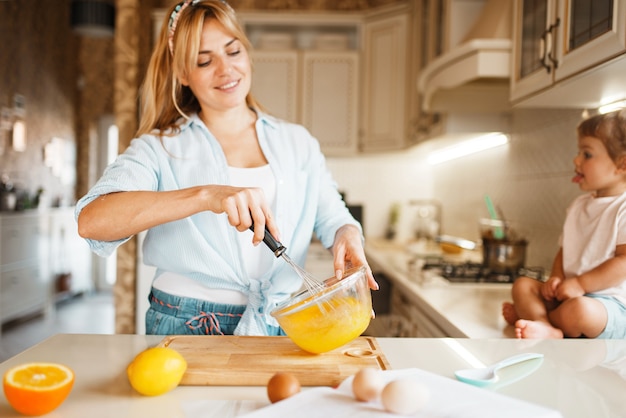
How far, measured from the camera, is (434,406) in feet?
2.15

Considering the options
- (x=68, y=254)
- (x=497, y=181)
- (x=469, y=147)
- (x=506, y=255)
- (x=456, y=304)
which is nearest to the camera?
(x=456, y=304)

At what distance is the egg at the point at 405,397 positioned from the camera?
63 centimetres

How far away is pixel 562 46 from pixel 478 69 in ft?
1.42

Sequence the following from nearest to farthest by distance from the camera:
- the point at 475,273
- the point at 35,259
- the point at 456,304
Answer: the point at 456,304, the point at 475,273, the point at 35,259

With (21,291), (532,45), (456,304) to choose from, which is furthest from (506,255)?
(21,291)

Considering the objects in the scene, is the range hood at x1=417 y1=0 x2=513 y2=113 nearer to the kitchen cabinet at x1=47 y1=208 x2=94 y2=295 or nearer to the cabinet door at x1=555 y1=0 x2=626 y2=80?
the cabinet door at x1=555 y1=0 x2=626 y2=80

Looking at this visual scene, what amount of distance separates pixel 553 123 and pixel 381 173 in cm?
213

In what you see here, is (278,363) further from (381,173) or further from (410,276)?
(381,173)

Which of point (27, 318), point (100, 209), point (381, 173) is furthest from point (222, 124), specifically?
point (27, 318)

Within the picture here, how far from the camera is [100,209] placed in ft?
3.54

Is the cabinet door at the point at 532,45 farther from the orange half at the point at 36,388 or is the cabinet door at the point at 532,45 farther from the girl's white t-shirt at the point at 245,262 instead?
the orange half at the point at 36,388

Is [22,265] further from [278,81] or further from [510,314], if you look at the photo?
[510,314]

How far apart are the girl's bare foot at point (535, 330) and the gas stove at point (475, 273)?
2.54ft

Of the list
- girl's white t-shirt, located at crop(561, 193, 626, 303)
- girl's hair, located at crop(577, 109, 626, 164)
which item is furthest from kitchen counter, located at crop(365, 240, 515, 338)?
girl's hair, located at crop(577, 109, 626, 164)
